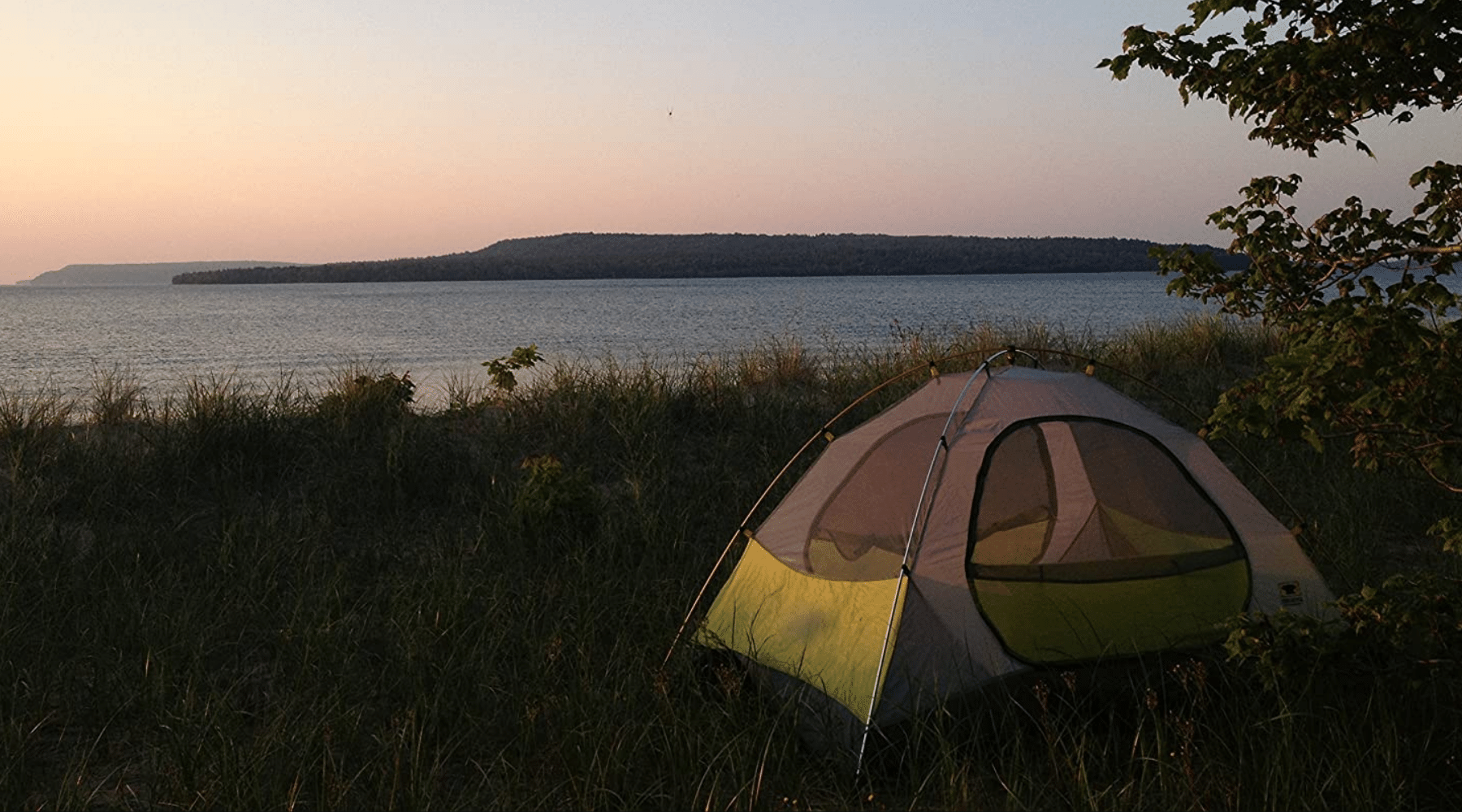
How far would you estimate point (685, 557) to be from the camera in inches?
270

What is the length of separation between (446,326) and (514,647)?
144ft

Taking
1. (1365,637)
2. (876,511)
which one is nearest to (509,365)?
(876,511)

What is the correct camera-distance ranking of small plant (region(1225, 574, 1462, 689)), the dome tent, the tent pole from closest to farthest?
small plant (region(1225, 574, 1462, 689)), the tent pole, the dome tent

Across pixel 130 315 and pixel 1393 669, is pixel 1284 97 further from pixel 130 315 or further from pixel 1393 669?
pixel 130 315

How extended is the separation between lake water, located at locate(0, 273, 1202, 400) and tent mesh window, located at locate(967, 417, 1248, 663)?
686 centimetres

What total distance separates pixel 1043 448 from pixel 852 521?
3.62ft

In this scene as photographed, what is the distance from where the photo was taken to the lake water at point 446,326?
2609 cm

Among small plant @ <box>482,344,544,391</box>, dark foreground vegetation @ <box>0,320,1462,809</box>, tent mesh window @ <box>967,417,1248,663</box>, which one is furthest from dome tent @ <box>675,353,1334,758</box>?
small plant @ <box>482,344,544,391</box>

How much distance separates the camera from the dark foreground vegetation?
387cm

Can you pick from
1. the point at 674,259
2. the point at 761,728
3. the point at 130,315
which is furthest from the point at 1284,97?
the point at 674,259

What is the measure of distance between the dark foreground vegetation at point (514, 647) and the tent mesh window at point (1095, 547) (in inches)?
7.2

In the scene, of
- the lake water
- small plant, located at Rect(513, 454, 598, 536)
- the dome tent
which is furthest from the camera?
the lake water

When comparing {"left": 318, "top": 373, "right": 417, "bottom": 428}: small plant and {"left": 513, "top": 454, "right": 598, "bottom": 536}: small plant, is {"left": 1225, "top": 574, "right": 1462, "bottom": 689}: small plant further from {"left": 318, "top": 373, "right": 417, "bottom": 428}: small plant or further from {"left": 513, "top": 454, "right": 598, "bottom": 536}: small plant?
{"left": 318, "top": 373, "right": 417, "bottom": 428}: small plant

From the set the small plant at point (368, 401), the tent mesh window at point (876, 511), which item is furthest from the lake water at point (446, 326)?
the tent mesh window at point (876, 511)
